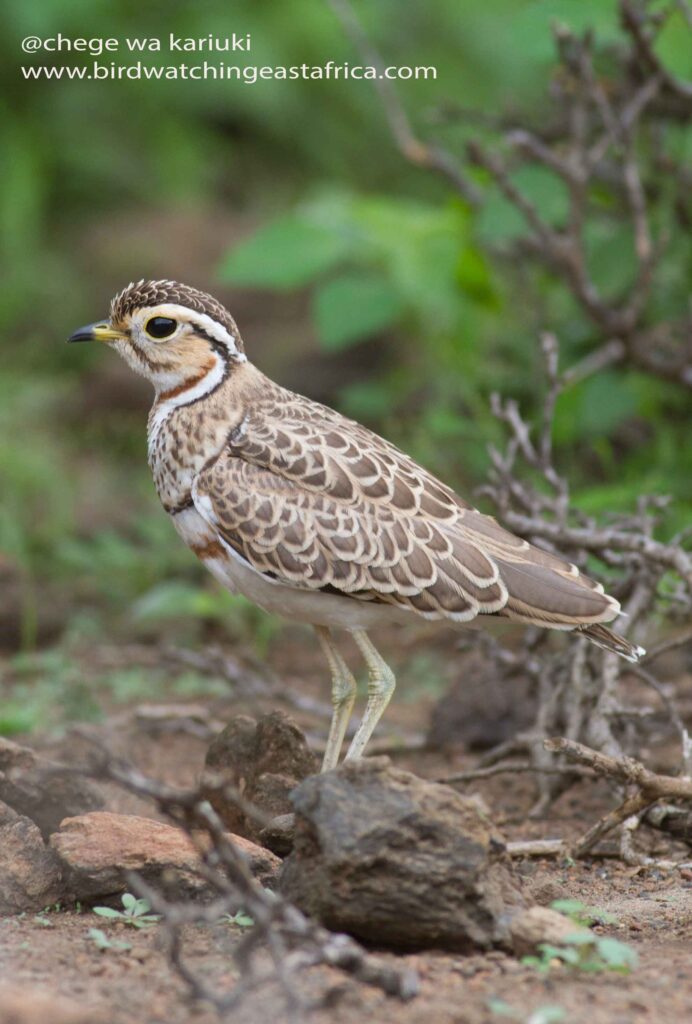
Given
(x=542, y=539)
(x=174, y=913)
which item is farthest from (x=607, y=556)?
(x=174, y=913)

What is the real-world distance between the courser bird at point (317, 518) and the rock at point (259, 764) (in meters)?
0.19

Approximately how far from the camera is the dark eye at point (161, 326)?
5.07 m

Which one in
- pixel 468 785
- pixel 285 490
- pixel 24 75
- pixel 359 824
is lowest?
pixel 468 785

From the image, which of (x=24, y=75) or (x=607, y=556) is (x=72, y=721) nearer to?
(x=607, y=556)

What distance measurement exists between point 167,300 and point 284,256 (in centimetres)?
303

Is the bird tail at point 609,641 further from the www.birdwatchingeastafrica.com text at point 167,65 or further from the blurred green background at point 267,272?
the www.birdwatchingeastafrica.com text at point 167,65

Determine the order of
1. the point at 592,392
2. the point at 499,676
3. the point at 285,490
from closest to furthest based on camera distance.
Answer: the point at 285,490 → the point at 499,676 → the point at 592,392

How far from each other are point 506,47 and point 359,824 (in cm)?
1069

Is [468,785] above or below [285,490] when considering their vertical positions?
below

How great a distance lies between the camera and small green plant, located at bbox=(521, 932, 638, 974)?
3.44 m

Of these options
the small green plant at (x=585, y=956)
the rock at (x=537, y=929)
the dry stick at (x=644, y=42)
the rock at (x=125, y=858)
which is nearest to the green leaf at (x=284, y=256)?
the dry stick at (x=644, y=42)

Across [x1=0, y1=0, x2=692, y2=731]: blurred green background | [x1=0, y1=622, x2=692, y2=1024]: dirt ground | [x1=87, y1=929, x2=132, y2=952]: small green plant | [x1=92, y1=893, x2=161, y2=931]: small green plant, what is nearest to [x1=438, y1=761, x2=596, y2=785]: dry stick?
[x1=0, y1=622, x2=692, y2=1024]: dirt ground

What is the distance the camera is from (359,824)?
3.59m

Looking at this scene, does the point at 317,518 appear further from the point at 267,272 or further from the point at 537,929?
the point at 267,272
